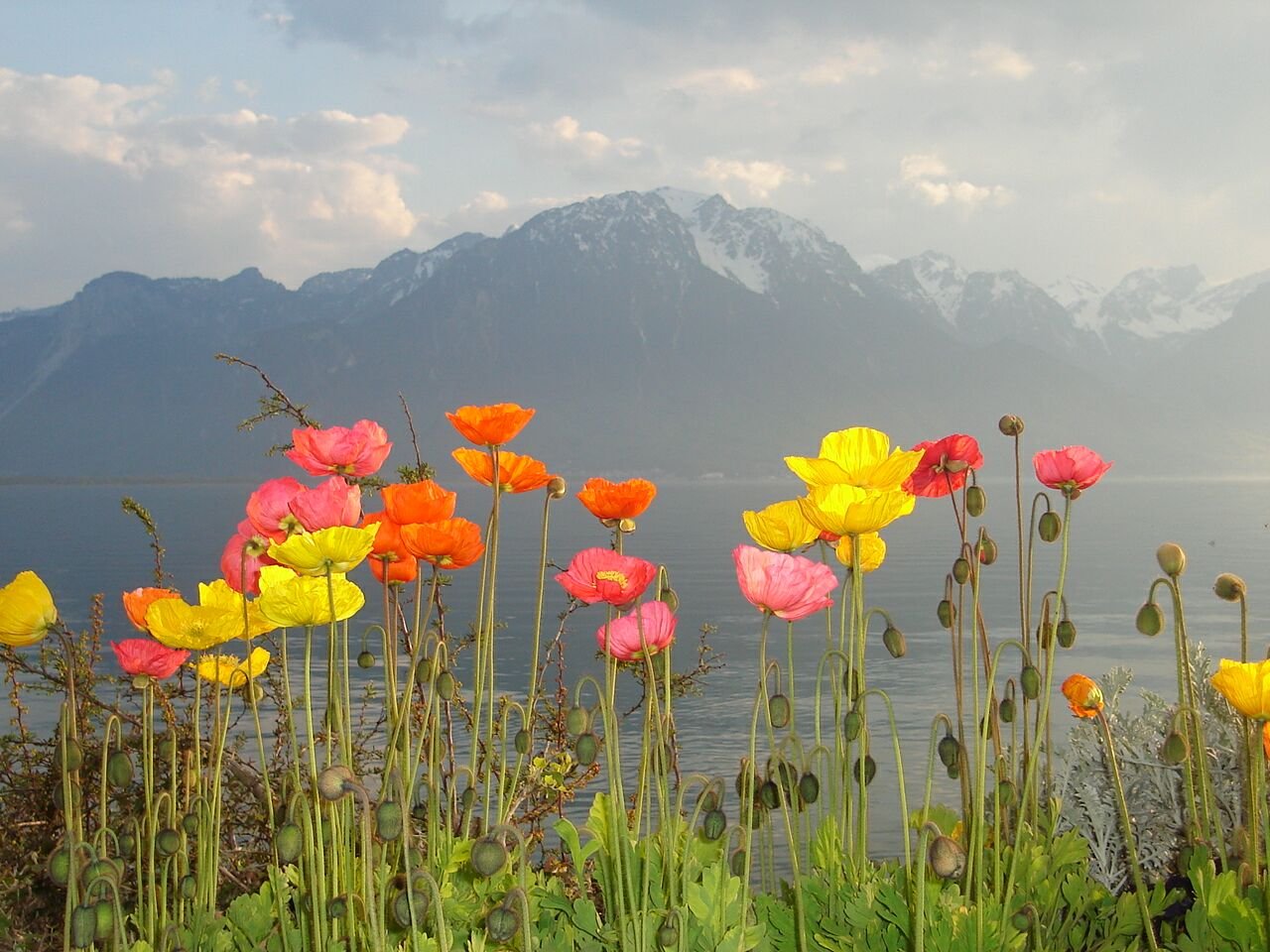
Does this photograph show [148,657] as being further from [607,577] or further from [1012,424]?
[1012,424]

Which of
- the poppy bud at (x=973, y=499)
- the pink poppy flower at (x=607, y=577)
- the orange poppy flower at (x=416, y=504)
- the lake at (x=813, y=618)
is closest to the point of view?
the pink poppy flower at (x=607, y=577)

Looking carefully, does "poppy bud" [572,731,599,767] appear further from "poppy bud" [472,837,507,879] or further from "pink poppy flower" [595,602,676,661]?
"poppy bud" [472,837,507,879]

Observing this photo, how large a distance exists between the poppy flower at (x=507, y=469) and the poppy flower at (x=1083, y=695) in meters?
1.43

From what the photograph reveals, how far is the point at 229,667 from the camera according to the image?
Result: 2627 millimetres

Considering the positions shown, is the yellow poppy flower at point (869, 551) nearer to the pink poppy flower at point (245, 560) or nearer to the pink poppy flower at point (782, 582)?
the pink poppy flower at point (782, 582)

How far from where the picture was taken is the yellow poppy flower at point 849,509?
85.8 inches

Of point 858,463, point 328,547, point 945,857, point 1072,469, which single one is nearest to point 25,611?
point 328,547

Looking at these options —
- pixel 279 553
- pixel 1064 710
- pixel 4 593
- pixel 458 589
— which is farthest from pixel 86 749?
pixel 458 589

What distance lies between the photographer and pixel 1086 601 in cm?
3922

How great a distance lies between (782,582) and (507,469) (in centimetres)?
79

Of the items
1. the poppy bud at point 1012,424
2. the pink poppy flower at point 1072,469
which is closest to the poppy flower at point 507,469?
the poppy bud at point 1012,424

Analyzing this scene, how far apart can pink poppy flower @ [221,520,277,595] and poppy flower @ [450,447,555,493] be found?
470 millimetres

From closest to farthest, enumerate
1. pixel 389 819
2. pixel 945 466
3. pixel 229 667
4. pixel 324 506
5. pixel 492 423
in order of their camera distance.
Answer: pixel 389 819, pixel 324 506, pixel 492 423, pixel 229 667, pixel 945 466

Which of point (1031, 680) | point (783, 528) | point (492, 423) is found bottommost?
point (1031, 680)
